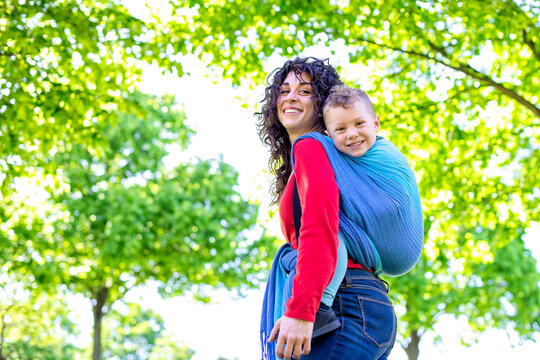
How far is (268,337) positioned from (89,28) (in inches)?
231

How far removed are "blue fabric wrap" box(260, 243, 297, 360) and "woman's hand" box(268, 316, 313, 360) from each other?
181mm

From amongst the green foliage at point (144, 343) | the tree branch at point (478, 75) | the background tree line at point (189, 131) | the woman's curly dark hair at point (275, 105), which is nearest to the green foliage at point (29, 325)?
the background tree line at point (189, 131)

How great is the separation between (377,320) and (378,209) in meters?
0.41

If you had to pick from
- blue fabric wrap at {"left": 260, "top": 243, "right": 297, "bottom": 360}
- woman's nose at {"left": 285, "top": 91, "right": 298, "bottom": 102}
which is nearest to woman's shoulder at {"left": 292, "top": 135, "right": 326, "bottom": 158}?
blue fabric wrap at {"left": 260, "top": 243, "right": 297, "bottom": 360}

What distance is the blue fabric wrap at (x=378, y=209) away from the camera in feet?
7.31

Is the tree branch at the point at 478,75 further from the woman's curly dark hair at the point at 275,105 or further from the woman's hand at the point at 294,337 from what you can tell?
the woman's hand at the point at 294,337

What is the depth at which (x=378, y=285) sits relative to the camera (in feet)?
7.48

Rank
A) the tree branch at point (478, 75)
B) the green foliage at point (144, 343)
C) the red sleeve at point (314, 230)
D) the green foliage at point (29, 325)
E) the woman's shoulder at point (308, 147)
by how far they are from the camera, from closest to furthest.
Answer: the red sleeve at point (314, 230) < the woman's shoulder at point (308, 147) < the tree branch at point (478, 75) < the green foliage at point (29, 325) < the green foliage at point (144, 343)

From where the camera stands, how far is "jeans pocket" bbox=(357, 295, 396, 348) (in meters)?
2.16

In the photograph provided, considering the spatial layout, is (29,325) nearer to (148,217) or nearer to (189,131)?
(148,217)

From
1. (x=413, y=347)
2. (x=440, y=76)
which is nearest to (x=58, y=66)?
(x=440, y=76)

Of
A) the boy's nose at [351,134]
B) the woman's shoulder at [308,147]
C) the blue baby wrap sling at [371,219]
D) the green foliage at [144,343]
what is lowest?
the green foliage at [144,343]

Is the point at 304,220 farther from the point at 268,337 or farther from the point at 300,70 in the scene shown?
the point at 300,70

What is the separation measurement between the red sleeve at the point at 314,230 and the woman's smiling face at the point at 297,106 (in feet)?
1.57
